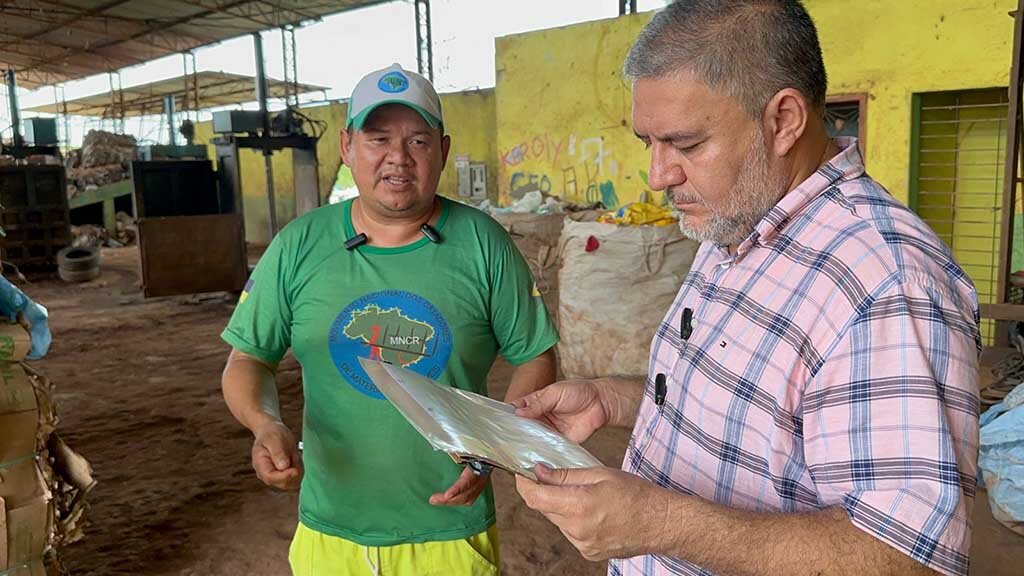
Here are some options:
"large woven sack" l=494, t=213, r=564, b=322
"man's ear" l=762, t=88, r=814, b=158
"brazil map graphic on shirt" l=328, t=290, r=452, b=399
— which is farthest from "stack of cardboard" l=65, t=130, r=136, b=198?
"man's ear" l=762, t=88, r=814, b=158

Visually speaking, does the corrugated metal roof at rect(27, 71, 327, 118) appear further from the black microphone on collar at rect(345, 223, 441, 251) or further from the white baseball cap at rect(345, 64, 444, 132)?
the black microphone on collar at rect(345, 223, 441, 251)

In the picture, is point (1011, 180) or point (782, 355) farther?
point (1011, 180)

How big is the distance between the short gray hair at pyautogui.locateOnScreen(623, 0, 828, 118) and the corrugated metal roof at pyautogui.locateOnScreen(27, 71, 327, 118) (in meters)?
17.0

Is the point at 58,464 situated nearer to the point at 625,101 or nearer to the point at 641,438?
the point at 641,438

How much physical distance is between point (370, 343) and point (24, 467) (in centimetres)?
117

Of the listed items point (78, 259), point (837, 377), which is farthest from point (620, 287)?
point (78, 259)

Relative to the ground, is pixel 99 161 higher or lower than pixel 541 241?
higher

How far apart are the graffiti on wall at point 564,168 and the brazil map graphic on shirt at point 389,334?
669cm

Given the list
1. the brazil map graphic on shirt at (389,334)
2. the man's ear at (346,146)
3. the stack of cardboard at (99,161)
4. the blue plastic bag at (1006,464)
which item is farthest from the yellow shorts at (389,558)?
the stack of cardboard at (99,161)

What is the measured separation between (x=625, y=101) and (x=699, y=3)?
283 inches

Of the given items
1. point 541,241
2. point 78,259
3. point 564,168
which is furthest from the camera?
point 78,259

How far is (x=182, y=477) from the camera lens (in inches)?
160

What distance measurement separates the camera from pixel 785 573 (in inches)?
36.9

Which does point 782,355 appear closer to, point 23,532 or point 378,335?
point 378,335
